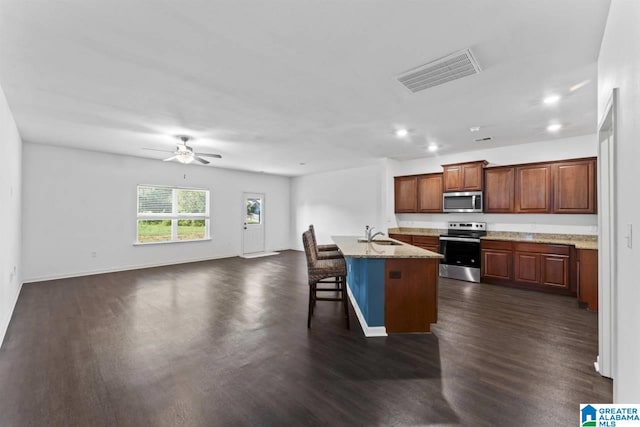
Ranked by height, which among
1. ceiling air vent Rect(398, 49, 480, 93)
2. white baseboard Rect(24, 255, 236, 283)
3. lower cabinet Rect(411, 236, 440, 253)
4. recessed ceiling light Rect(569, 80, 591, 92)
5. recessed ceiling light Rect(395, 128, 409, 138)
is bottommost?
white baseboard Rect(24, 255, 236, 283)

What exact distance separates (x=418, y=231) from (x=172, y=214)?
5.99 meters

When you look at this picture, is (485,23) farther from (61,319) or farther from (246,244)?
(246,244)

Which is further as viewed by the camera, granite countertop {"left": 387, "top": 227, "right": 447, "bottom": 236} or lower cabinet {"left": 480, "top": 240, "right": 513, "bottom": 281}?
granite countertop {"left": 387, "top": 227, "right": 447, "bottom": 236}

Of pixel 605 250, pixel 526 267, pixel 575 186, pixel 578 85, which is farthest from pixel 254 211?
pixel 605 250

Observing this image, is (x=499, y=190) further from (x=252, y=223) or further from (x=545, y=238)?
(x=252, y=223)

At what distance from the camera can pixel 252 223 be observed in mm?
8586

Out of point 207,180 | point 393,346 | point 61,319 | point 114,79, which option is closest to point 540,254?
point 393,346

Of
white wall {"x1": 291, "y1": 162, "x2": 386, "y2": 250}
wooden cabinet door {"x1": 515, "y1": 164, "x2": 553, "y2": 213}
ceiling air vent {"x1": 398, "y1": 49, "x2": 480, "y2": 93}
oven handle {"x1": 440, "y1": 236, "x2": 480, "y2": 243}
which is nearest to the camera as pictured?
ceiling air vent {"x1": 398, "y1": 49, "x2": 480, "y2": 93}

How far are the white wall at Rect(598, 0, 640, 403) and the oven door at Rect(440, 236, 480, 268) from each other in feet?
11.9

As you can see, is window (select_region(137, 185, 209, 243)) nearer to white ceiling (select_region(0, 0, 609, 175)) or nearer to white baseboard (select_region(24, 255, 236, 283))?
white baseboard (select_region(24, 255, 236, 283))

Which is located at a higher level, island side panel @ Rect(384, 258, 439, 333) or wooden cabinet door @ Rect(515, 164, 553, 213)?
wooden cabinet door @ Rect(515, 164, 553, 213)

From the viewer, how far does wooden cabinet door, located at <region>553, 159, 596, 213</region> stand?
14.1 ft

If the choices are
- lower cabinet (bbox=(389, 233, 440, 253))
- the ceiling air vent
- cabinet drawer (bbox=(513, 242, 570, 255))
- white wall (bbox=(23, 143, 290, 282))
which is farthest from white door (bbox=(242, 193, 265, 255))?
cabinet drawer (bbox=(513, 242, 570, 255))

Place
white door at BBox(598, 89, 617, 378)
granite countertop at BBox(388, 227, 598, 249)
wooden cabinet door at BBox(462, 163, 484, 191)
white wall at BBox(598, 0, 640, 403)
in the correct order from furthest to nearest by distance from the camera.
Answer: wooden cabinet door at BBox(462, 163, 484, 191), granite countertop at BBox(388, 227, 598, 249), white door at BBox(598, 89, 617, 378), white wall at BBox(598, 0, 640, 403)
